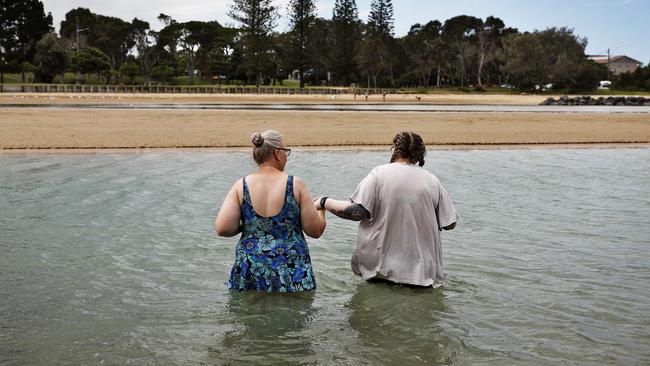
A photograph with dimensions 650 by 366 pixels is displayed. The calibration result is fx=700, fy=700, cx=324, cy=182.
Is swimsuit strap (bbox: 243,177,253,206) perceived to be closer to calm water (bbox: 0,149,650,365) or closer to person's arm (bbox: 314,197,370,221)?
person's arm (bbox: 314,197,370,221)

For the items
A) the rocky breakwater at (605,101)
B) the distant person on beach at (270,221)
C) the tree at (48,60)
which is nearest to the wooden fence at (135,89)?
the tree at (48,60)

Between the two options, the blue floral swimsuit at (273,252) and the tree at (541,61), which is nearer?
the blue floral swimsuit at (273,252)

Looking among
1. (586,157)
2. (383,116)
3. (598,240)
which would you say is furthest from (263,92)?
(598,240)

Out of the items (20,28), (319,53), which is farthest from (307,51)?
(20,28)

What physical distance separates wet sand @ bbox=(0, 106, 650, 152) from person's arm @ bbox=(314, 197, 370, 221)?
47.8 feet

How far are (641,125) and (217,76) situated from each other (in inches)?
3379

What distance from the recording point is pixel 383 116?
3152 centimetres

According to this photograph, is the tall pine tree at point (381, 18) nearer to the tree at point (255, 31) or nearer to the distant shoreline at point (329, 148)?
the tree at point (255, 31)

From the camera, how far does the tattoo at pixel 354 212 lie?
5.14m

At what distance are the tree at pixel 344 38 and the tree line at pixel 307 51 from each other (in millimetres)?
149

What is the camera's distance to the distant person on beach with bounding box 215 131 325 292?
480cm

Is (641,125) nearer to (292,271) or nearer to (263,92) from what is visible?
(292,271)

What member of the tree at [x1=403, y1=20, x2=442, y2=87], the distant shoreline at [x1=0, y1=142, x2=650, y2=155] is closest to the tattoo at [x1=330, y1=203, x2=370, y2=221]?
the distant shoreline at [x1=0, y1=142, x2=650, y2=155]

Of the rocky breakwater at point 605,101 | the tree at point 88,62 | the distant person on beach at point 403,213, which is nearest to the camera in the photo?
the distant person on beach at point 403,213
